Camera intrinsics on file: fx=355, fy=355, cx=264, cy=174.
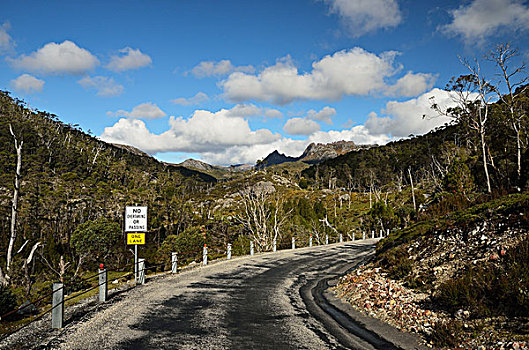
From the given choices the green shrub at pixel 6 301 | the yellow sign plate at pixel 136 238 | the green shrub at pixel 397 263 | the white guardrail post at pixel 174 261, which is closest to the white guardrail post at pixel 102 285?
the yellow sign plate at pixel 136 238

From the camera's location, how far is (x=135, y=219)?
46.0 feet

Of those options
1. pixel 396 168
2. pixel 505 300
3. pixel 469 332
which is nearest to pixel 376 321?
pixel 469 332

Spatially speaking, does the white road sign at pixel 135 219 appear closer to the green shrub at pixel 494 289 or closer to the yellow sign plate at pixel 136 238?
the yellow sign plate at pixel 136 238

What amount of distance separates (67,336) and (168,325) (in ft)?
6.06

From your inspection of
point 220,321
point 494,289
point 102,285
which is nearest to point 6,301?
point 102,285

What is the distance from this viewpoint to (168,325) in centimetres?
729

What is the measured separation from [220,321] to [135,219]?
25.5 ft

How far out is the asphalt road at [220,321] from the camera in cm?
625

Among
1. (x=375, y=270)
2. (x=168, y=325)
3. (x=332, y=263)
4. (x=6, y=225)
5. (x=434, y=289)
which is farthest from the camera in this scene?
(x=6, y=225)

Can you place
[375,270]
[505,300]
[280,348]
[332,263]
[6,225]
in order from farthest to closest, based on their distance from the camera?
1. [6,225]
2. [332,263]
3. [375,270]
4. [505,300]
5. [280,348]

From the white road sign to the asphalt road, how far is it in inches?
90.5

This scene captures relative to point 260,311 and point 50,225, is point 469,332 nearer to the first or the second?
point 260,311

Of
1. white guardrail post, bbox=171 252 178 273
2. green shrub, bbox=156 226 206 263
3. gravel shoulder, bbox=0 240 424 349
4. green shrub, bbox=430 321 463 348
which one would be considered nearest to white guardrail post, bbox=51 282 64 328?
gravel shoulder, bbox=0 240 424 349

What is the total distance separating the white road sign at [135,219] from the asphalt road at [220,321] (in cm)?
230
